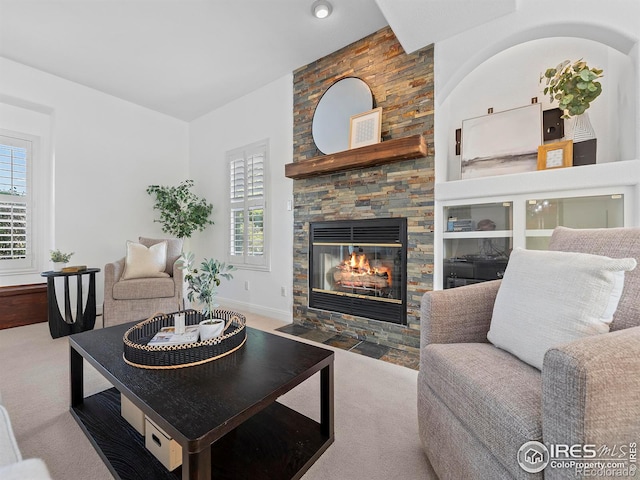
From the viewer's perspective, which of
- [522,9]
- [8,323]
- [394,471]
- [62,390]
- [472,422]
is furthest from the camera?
[8,323]

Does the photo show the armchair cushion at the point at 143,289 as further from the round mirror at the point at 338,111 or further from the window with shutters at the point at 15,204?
the round mirror at the point at 338,111

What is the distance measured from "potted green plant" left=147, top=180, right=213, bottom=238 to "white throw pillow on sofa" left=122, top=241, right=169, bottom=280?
0.96 metres

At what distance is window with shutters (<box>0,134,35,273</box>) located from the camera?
3375 mm

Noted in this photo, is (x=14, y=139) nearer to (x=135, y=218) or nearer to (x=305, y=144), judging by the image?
(x=135, y=218)

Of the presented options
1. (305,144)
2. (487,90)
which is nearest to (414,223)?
(487,90)

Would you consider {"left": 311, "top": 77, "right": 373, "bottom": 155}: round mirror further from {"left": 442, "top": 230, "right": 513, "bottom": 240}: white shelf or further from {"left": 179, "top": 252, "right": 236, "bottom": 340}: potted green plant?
{"left": 179, "top": 252, "right": 236, "bottom": 340}: potted green plant

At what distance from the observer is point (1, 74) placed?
3.12 m

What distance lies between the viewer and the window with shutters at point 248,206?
3.68 m

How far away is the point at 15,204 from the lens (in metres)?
3.45

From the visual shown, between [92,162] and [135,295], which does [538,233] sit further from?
[92,162]

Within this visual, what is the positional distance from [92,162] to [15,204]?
36.2 inches

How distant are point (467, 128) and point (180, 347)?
101 inches

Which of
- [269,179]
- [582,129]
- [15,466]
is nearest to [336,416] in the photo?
[15,466]

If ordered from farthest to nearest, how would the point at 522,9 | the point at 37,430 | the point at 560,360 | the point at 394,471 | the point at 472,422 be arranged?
1. the point at 522,9
2. the point at 37,430
3. the point at 394,471
4. the point at 472,422
5. the point at 560,360
